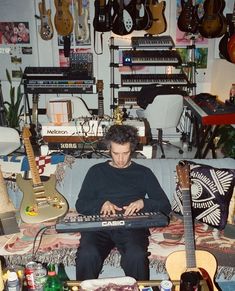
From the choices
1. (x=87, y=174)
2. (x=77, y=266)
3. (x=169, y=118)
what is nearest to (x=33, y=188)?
(x=87, y=174)

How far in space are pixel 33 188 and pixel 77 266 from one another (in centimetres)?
72

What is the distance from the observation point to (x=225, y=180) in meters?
2.41

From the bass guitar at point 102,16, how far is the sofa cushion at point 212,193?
3134 mm

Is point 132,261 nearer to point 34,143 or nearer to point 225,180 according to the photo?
point 225,180

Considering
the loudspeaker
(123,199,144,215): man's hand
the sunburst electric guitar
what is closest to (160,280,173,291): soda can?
(123,199,144,215): man's hand

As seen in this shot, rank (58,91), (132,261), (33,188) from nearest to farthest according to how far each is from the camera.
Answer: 1. (132,261)
2. (33,188)
3. (58,91)

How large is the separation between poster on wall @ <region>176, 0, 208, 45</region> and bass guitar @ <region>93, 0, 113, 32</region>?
960mm

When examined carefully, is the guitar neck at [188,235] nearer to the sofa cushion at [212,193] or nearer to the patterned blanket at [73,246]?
the patterned blanket at [73,246]

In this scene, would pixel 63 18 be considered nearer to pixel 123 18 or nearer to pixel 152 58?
pixel 123 18

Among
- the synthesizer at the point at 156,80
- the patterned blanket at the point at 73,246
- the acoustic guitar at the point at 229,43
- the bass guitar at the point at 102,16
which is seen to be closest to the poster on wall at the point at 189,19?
the acoustic guitar at the point at 229,43

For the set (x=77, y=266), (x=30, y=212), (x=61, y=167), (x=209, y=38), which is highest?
(x=209, y=38)

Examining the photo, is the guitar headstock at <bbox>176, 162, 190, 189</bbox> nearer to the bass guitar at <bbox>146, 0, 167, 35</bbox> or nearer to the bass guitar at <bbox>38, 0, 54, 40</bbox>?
the bass guitar at <bbox>146, 0, 167, 35</bbox>

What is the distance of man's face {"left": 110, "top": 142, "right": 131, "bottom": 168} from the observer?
7.95 ft

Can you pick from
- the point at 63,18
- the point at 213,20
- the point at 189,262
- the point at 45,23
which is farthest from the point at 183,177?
the point at 45,23
